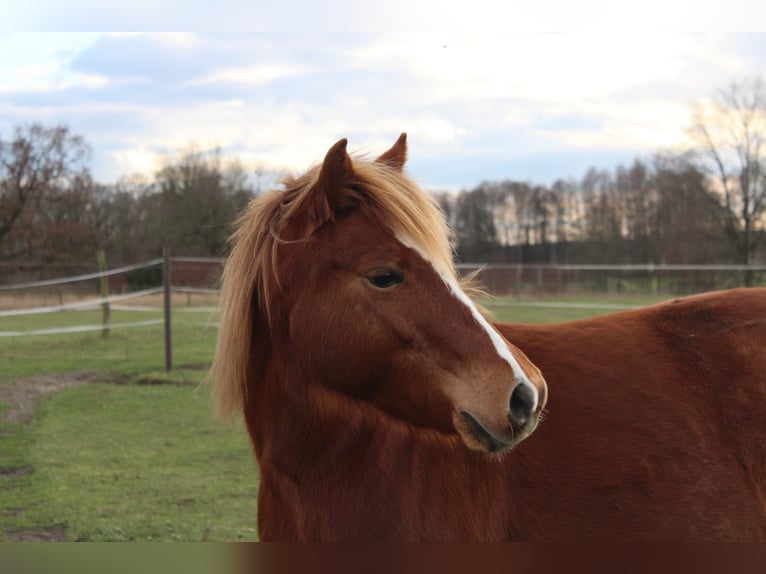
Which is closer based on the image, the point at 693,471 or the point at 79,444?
the point at 693,471

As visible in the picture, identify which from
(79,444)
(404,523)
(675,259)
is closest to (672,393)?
(404,523)

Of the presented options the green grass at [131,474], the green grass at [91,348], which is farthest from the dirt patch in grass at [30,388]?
the green grass at [91,348]

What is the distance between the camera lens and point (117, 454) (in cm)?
566

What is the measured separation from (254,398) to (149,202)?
9.69 metres

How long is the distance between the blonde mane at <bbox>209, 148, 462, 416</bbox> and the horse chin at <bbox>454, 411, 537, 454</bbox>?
42 cm

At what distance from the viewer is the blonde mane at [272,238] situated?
1.75m

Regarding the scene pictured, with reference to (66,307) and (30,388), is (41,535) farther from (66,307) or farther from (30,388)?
(66,307)

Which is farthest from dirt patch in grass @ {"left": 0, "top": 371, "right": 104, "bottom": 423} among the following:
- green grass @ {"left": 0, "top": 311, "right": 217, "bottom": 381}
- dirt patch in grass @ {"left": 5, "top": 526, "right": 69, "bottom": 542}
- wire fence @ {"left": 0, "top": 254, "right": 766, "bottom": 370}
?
wire fence @ {"left": 0, "top": 254, "right": 766, "bottom": 370}

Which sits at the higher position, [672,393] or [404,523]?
[672,393]

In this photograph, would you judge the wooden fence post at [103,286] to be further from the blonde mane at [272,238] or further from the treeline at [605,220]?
the blonde mane at [272,238]

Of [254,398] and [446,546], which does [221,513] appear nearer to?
[254,398]

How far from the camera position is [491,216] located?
39.7ft

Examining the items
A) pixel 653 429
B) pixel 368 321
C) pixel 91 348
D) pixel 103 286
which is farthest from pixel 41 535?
pixel 103 286

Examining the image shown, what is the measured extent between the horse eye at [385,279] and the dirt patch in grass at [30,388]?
635 cm
